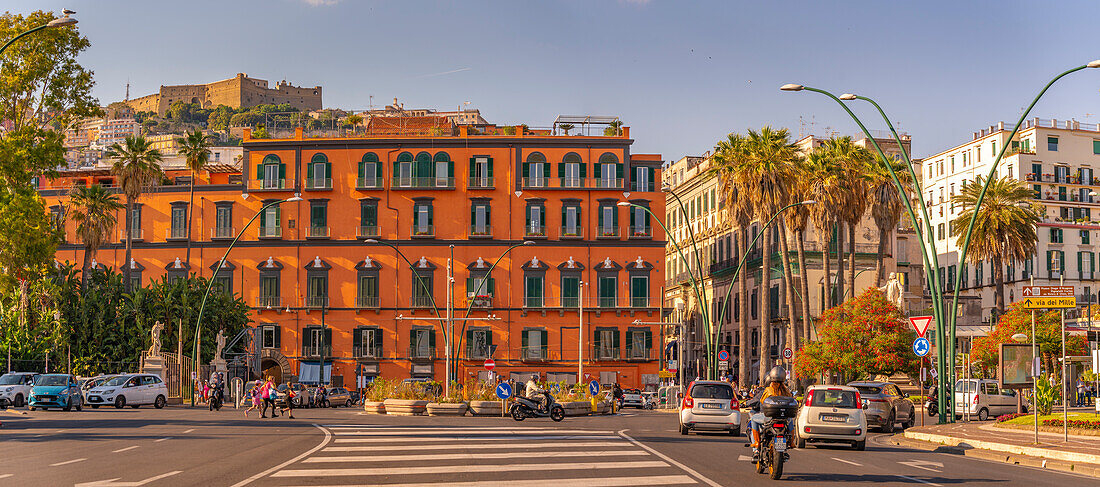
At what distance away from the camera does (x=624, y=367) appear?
74.8m

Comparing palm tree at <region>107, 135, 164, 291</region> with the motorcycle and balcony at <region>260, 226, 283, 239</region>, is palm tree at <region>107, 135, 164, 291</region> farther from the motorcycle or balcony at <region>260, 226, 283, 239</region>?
the motorcycle

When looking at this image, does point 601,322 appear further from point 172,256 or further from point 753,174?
point 172,256

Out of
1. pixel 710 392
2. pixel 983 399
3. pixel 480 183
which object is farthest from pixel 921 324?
pixel 480 183

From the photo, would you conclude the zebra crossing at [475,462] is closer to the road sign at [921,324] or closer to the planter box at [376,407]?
the road sign at [921,324]

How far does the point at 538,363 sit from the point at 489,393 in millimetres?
31297

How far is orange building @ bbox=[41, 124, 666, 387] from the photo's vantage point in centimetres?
7475

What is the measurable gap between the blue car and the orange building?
32822mm

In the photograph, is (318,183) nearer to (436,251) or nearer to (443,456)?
(436,251)

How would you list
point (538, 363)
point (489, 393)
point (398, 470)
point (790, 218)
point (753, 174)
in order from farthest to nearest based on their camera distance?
point (538, 363) → point (790, 218) → point (753, 174) → point (489, 393) → point (398, 470)

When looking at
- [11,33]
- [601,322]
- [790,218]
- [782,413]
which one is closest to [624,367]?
[601,322]

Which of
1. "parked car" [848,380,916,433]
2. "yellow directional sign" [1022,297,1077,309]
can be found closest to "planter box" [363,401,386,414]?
"parked car" [848,380,916,433]

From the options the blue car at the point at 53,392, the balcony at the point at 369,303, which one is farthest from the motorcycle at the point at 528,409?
the balcony at the point at 369,303

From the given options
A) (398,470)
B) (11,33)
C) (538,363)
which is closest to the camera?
(398,470)

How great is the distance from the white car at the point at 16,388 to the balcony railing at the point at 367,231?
32.4m
